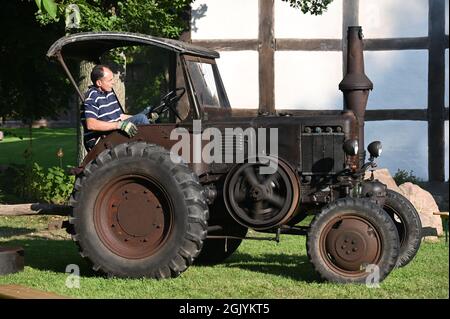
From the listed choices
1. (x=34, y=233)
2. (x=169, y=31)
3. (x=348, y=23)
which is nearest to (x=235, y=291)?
(x=34, y=233)

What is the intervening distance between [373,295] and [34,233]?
6055 millimetres

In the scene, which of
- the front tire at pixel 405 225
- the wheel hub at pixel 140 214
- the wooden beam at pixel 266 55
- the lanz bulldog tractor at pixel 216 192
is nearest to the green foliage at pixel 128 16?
the wooden beam at pixel 266 55

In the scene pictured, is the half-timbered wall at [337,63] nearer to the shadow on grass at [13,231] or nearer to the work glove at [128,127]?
the shadow on grass at [13,231]

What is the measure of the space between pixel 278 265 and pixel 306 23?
7.45 metres

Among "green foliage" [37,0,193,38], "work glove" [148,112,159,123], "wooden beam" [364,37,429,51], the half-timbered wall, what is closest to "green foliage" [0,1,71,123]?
"green foliage" [37,0,193,38]

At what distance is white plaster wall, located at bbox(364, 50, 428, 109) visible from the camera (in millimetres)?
16078

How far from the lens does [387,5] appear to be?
16.1 m

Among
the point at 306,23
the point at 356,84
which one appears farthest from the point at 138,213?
the point at 306,23

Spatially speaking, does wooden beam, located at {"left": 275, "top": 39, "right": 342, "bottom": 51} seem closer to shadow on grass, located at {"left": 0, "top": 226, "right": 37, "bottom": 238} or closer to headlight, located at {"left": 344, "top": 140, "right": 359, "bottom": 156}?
shadow on grass, located at {"left": 0, "top": 226, "right": 37, "bottom": 238}

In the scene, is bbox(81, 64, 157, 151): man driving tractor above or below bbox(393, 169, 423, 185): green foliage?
above

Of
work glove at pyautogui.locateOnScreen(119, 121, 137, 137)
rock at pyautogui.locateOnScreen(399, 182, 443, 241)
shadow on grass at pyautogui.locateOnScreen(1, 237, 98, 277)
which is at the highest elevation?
work glove at pyautogui.locateOnScreen(119, 121, 137, 137)

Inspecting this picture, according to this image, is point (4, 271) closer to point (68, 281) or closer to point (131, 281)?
point (68, 281)

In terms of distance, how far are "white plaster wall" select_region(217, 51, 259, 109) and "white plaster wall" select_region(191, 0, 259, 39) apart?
32 cm

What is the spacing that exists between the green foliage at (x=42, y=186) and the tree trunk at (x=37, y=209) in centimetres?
475
